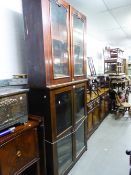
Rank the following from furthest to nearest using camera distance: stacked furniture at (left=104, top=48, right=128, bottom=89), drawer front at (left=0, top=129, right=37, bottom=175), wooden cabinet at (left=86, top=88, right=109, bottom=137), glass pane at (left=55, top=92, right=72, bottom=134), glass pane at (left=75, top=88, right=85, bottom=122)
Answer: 1. stacked furniture at (left=104, top=48, right=128, bottom=89)
2. wooden cabinet at (left=86, top=88, right=109, bottom=137)
3. glass pane at (left=75, top=88, right=85, bottom=122)
4. glass pane at (left=55, top=92, right=72, bottom=134)
5. drawer front at (left=0, top=129, right=37, bottom=175)

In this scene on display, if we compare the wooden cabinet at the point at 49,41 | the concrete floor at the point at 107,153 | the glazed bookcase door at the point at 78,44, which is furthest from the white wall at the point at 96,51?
the wooden cabinet at the point at 49,41

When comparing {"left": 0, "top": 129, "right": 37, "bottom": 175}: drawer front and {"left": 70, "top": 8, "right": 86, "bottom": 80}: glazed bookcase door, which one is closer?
{"left": 0, "top": 129, "right": 37, "bottom": 175}: drawer front

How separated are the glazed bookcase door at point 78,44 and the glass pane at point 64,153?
3.09ft

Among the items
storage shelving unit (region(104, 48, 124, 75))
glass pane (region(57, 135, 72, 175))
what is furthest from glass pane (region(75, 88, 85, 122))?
storage shelving unit (region(104, 48, 124, 75))

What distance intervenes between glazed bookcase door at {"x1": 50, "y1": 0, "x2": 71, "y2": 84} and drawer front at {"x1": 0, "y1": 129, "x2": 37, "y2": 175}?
70cm

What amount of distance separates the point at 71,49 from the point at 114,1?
126cm

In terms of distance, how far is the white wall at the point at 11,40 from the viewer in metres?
1.98

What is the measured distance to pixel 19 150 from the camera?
1.54 metres

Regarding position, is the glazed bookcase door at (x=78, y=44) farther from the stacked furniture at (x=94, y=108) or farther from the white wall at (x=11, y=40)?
the stacked furniture at (x=94, y=108)

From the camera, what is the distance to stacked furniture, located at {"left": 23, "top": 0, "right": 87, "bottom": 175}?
1812 mm

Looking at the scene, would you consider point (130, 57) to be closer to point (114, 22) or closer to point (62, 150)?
point (114, 22)

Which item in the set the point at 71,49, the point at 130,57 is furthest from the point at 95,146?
the point at 130,57

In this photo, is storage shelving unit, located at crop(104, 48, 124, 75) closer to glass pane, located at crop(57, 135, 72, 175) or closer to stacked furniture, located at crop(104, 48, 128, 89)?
stacked furniture, located at crop(104, 48, 128, 89)

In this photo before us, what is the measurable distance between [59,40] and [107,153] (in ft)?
7.16
